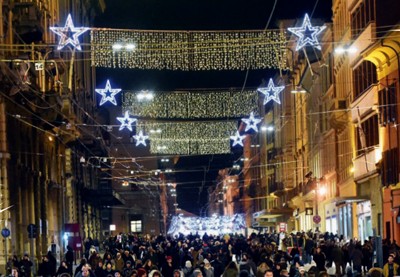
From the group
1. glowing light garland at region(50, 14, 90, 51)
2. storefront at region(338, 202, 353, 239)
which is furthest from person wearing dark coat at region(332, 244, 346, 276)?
storefront at region(338, 202, 353, 239)

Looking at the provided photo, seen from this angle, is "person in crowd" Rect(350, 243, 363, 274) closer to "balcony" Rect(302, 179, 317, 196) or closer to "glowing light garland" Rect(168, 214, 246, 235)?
"balcony" Rect(302, 179, 317, 196)

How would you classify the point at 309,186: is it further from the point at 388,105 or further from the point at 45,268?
the point at 45,268

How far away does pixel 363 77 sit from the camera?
47.1m

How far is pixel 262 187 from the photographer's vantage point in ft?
397

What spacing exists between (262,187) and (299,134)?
126ft

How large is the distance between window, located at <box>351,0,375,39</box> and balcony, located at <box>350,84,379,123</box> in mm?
2732

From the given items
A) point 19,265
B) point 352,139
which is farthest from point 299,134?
point 19,265

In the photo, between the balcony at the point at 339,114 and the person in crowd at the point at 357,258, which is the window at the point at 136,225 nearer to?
the balcony at the point at 339,114

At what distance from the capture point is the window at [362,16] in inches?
1683

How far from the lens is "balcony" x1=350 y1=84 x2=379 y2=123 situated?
43281 mm

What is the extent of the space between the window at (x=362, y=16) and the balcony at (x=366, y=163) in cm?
548

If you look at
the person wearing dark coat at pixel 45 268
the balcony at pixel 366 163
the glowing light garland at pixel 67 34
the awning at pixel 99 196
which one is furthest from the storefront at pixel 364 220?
the awning at pixel 99 196

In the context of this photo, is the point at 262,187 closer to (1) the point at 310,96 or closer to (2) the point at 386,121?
(1) the point at 310,96

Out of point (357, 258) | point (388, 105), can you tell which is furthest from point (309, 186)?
point (357, 258)
